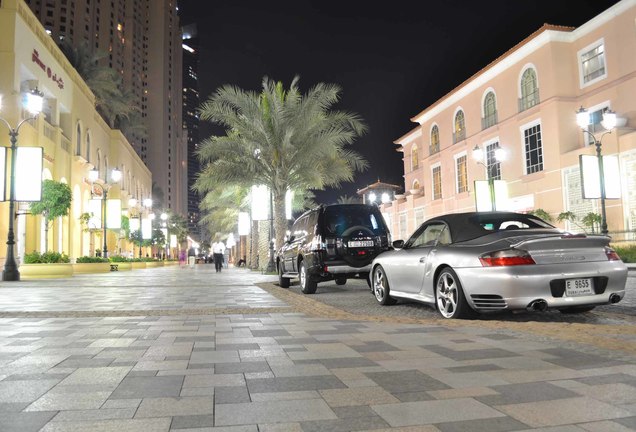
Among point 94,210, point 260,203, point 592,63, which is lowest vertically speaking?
point 260,203

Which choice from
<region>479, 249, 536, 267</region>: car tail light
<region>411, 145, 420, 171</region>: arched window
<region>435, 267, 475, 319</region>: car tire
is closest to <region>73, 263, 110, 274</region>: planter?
<region>435, 267, 475, 319</region>: car tire

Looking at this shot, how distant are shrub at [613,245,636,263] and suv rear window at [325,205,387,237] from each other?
1437 cm

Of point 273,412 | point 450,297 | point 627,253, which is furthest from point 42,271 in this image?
point 627,253

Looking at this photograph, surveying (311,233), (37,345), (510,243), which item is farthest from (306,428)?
(311,233)

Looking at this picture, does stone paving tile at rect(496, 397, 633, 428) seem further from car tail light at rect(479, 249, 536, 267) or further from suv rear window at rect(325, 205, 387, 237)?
suv rear window at rect(325, 205, 387, 237)

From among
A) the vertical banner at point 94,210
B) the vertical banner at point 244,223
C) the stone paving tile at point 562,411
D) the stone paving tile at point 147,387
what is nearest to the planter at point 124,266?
the vertical banner at point 94,210

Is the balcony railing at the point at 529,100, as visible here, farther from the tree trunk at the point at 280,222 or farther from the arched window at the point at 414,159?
the arched window at the point at 414,159

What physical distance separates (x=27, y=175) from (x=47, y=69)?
52.1 feet

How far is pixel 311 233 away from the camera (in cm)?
1195

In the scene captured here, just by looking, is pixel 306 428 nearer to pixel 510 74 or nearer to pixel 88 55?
pixel 510 74

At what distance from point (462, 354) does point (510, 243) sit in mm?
2133

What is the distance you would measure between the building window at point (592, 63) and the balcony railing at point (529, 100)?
2545 mm

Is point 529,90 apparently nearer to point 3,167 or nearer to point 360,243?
point 360,243

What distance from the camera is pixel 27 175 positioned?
794 inches
